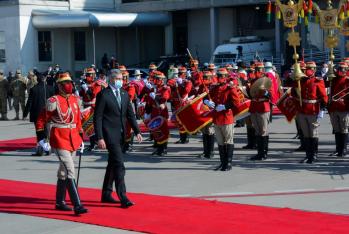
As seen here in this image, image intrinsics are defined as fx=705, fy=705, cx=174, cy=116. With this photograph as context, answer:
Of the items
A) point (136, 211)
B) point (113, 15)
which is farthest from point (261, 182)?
point (113, 15)

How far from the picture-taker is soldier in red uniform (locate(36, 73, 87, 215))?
966 cm

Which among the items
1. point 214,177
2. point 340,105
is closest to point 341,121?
point 340,105

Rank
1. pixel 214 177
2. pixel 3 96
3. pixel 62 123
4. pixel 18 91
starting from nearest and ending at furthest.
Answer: pixel 62 123
pixel 214 177
pixel 3 96
pixel 18 91

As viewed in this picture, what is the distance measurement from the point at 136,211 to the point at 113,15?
37146mm

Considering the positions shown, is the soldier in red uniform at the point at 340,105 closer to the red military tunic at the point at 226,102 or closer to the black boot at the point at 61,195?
the red military tunic at the point at 226,102

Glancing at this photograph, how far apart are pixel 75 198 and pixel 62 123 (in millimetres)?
1053

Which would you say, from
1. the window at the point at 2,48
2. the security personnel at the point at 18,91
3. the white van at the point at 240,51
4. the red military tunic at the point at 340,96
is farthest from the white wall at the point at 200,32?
the red military tunic at the point at 340,96

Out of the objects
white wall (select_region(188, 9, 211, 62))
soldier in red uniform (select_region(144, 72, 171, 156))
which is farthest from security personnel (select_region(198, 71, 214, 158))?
white wall (select_region(188, 9, 211, 62))

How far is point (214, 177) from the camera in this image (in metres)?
12.4

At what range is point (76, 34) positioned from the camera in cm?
4847

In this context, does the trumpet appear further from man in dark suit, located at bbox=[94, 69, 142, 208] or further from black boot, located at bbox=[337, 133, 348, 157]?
man in dark suit, located at bbox=[94, 69, 142, 208]

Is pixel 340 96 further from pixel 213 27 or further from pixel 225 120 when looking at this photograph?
pixel 213 27

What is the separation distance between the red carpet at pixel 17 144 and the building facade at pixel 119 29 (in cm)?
2465

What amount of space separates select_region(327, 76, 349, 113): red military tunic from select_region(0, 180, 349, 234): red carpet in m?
4.95
